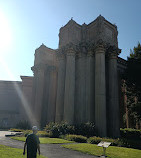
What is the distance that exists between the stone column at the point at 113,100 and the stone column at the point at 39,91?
14055 mm

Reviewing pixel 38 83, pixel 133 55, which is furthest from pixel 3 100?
pixel 133 55

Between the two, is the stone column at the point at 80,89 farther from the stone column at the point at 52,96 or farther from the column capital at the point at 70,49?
the stone column at the point at 52,96

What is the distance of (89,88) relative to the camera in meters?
24.6

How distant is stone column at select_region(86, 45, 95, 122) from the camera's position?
2382 cm

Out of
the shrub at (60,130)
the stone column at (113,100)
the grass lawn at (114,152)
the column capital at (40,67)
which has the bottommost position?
the grass lawn at (114,152)

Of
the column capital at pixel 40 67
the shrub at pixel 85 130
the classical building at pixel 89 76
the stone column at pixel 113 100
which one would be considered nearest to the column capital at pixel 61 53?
the classical building at pixel 89 76

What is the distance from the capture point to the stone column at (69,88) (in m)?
23.0

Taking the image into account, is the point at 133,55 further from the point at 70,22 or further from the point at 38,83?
the point at 38,83

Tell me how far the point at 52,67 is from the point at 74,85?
463 inches

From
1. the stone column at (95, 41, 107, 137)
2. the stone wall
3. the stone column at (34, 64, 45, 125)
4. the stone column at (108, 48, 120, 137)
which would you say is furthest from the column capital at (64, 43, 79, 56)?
the stone wall

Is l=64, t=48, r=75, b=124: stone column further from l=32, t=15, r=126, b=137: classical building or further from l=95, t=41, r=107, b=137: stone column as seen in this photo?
l=95, t=41, r=107, b=137: stone column

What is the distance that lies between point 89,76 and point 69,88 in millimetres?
3737

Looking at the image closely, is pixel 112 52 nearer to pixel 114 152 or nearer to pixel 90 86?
pixel 90 86

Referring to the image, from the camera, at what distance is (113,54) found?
26.6 m
